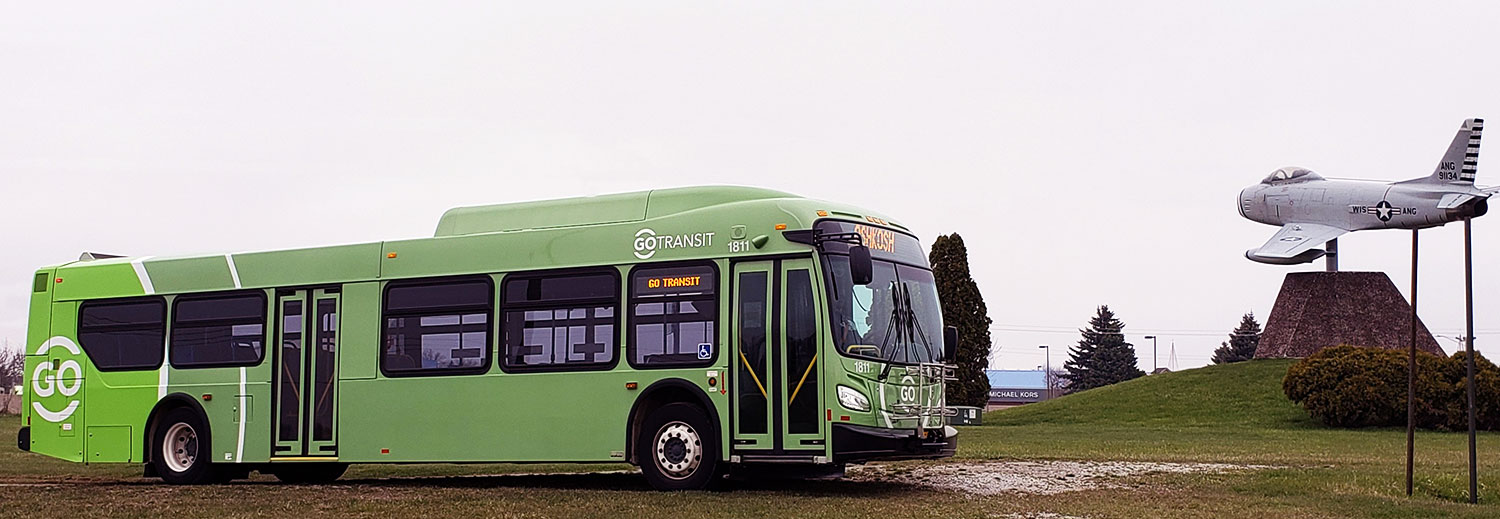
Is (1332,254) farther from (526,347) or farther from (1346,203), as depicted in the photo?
(526,347)

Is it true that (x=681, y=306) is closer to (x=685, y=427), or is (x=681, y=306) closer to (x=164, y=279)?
(x=685, y=427)

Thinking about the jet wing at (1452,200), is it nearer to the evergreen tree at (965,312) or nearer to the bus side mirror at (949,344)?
the evergreen tree at (965,312)

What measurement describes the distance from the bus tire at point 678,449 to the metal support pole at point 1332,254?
131ft

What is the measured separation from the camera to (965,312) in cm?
4931

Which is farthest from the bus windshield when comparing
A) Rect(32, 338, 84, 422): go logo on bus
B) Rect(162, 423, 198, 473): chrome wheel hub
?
Rect(32, 338, 84, 422): go logo on bus

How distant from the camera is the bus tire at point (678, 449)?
1512 centimetres

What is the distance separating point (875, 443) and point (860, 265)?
1.72 m

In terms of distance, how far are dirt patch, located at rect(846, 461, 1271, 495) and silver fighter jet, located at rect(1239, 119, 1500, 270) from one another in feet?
95.6

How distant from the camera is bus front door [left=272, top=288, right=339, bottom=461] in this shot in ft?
57.8

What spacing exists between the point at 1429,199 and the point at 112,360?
38.7 metres

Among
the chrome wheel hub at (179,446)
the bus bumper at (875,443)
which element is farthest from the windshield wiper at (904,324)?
the chrome wheel hub at (179,446)

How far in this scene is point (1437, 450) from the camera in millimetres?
28719

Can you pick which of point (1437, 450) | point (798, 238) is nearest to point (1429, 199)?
point (1437, 450)

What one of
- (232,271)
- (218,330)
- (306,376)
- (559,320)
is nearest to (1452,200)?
(559,320)
